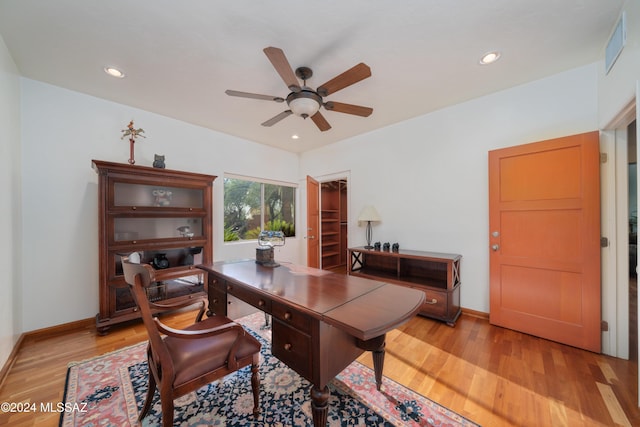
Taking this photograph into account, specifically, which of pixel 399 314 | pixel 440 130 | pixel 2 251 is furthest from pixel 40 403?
pixel 440 130

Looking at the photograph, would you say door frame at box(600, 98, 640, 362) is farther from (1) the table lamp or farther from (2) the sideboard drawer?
(1) the table lamp

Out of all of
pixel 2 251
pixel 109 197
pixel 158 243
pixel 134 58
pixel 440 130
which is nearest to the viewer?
pixel 2 251

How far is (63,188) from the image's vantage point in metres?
2.62

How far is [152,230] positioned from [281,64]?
259 centimetres

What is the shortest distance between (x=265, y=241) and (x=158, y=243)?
5.44ft

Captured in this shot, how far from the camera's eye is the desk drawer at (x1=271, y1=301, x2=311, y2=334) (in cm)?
123

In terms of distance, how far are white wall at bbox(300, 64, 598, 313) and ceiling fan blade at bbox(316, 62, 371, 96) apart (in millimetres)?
1962

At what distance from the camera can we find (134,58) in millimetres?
2111

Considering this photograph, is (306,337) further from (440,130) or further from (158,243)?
(440,130)

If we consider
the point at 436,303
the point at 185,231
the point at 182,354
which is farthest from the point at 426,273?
the point at 185,231

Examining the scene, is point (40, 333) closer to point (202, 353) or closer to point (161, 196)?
point (161, 196)

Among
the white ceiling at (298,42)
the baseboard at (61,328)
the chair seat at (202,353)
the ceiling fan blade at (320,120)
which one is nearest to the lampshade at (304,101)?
the ceiling fan blade at (320,120)

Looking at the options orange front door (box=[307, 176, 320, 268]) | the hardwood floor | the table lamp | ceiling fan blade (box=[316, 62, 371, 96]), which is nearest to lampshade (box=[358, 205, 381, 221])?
the table lamp

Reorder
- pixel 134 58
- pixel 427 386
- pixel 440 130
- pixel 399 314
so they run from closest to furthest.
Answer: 1. pixel 399 314
2. pixel 427 386
3. pixel 134 58
4. pixel 440 130
